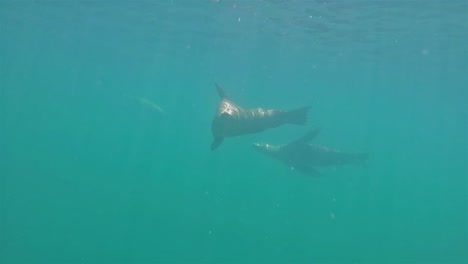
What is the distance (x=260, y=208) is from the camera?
29.3 m

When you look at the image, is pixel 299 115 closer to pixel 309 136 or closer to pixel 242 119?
pixel 242 119

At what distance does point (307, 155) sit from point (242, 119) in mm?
6170

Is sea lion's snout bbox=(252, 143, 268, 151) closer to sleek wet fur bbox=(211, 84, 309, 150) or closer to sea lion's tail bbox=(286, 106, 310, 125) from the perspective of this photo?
sleek wet fur bbox=(211, 84, 309, 150)

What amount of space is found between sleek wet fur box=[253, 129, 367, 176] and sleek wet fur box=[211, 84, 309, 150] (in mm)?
A: 3055

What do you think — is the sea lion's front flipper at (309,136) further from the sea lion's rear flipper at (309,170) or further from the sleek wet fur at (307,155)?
the sea lion's rear flipper at (309,170)

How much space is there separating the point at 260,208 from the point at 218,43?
1629 cm

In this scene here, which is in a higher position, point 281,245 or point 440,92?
point 281,245

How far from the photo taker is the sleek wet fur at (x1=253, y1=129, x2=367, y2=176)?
1633 cm

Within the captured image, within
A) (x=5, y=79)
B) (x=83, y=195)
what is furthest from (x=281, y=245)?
(x=5, y=79)

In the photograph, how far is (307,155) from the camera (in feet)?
55.1

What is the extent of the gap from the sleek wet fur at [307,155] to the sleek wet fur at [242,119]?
3055 millimetres

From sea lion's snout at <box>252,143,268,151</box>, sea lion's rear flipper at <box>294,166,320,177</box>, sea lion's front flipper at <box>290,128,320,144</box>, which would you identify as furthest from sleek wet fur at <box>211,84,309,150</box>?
sea lion's snout at <box>252,143,268,151</box>

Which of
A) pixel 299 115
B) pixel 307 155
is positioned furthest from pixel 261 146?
pixel 299 115

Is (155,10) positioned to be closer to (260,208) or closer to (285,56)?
(260,208)
